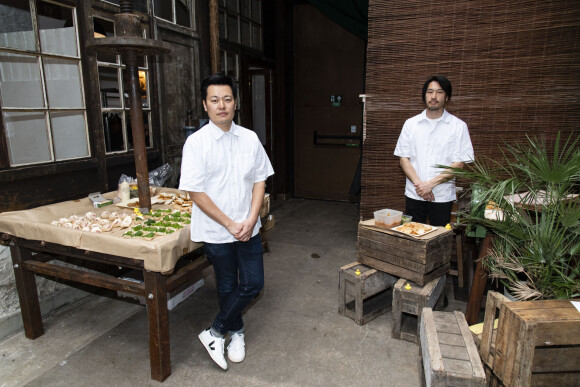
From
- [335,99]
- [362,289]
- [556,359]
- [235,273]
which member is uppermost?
[335,99]

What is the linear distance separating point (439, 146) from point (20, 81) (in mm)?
3420

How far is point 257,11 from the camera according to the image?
6.84m

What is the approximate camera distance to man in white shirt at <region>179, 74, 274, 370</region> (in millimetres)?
2354

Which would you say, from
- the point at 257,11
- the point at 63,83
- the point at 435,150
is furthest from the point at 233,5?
the point at 435,150

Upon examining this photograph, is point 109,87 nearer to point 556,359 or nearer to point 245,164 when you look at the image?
point 245,164

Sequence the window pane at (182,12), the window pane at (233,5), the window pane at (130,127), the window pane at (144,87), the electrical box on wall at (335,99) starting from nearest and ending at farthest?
the window pane at (130,127) < the window pane at (144,87) < the window pane at (182,12) < the window pane at (233,5) < the electrical box on wall at (335,99)

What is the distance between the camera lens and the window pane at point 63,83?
3.28m

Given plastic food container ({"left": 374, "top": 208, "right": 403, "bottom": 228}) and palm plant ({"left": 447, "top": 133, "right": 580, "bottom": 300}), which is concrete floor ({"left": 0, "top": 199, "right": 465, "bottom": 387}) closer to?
plastic food container ({"left": 374, "top": 208, "right": 403, "bottom": 228})

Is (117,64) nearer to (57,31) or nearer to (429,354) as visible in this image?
(57,31)

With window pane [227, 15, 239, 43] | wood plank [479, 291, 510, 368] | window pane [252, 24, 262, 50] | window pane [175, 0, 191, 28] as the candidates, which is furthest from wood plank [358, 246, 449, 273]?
window pane [252, 24, 262, 50]

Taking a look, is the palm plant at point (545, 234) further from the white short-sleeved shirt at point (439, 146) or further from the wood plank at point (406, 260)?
the white short-sleeved shirt at point (439, 146)

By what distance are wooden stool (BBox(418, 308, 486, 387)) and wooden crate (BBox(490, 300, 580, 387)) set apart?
175mm

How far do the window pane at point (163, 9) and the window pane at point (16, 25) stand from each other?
157cm

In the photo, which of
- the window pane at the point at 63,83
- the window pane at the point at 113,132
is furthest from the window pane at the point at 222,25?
the window pane at the point at 63,83
